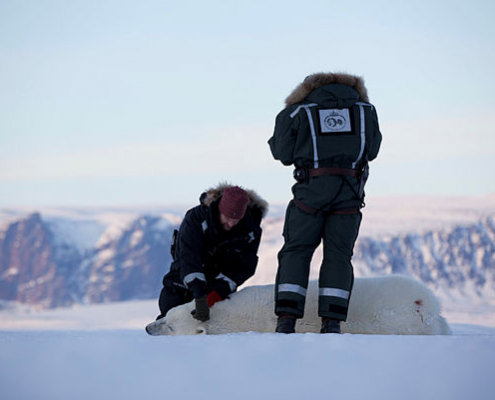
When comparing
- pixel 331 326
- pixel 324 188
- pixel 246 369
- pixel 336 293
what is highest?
pixel 324 188

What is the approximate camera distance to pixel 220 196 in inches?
213

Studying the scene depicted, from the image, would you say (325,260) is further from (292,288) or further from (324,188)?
(324,188)

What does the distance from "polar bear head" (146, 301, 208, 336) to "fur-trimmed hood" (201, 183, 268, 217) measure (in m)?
0.85

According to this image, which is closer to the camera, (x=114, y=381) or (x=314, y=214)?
(x=114, y=381)

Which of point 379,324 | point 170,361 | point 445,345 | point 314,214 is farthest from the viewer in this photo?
point 379,324

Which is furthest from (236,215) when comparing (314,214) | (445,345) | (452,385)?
(452,385)

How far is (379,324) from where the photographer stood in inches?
202

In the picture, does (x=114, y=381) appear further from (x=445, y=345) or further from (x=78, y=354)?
(x=445, y=345)

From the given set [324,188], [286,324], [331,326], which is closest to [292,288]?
[286,324]

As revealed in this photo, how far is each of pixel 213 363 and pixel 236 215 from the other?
8.49 feet

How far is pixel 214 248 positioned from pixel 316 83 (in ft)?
5.44

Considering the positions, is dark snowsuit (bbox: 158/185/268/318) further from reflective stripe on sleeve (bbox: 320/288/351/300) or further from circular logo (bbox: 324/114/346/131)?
circular logo (bbox: 324/114/346/131)

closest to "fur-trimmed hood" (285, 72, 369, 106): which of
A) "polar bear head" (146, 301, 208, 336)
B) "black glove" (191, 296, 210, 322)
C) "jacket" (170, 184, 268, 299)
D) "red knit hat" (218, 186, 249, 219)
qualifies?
"red knit hat" (218, 186, 249, 219)

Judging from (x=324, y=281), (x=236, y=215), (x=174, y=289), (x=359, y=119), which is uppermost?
(x=359, y=119)
